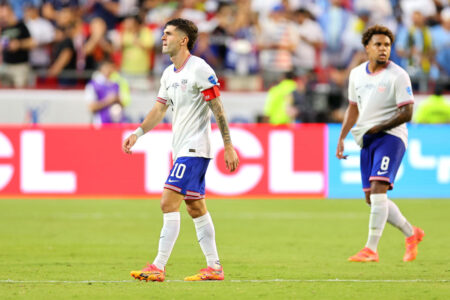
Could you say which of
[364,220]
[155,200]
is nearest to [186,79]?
[364,220]

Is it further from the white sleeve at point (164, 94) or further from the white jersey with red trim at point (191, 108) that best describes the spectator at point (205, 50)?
the white jersey with red trim at point (191, 108)

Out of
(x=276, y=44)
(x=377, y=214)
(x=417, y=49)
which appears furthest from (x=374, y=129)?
(x=417, y=49)

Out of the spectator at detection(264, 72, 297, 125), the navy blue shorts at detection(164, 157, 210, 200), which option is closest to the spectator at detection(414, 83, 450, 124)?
the spectator at detection(264, 72, 297, 125)

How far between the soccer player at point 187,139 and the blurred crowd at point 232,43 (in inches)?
468

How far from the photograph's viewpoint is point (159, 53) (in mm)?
20344

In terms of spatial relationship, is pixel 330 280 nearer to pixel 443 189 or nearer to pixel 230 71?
pixel 443 189

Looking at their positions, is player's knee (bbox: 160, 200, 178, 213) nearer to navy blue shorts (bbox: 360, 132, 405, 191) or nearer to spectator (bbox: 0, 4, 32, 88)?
navy blue shorts (bbox: 360, 132, 405, 191)

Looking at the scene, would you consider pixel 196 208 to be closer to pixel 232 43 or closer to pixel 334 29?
pixel 232 43

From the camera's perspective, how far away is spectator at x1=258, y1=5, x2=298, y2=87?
65.1 ft

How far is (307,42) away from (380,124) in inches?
447

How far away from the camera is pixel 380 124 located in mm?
9148

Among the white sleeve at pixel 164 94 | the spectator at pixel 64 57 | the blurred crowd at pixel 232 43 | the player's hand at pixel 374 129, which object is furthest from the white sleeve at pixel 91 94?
the white sleeve at pixel 164 94

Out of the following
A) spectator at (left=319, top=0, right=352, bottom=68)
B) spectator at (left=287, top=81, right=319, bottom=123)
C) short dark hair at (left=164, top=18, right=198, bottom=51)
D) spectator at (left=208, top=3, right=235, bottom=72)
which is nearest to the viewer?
short dark hair at (left=164, top=18, right=198, bottom=51)

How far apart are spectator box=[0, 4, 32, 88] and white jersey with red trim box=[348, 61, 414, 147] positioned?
11723mm
